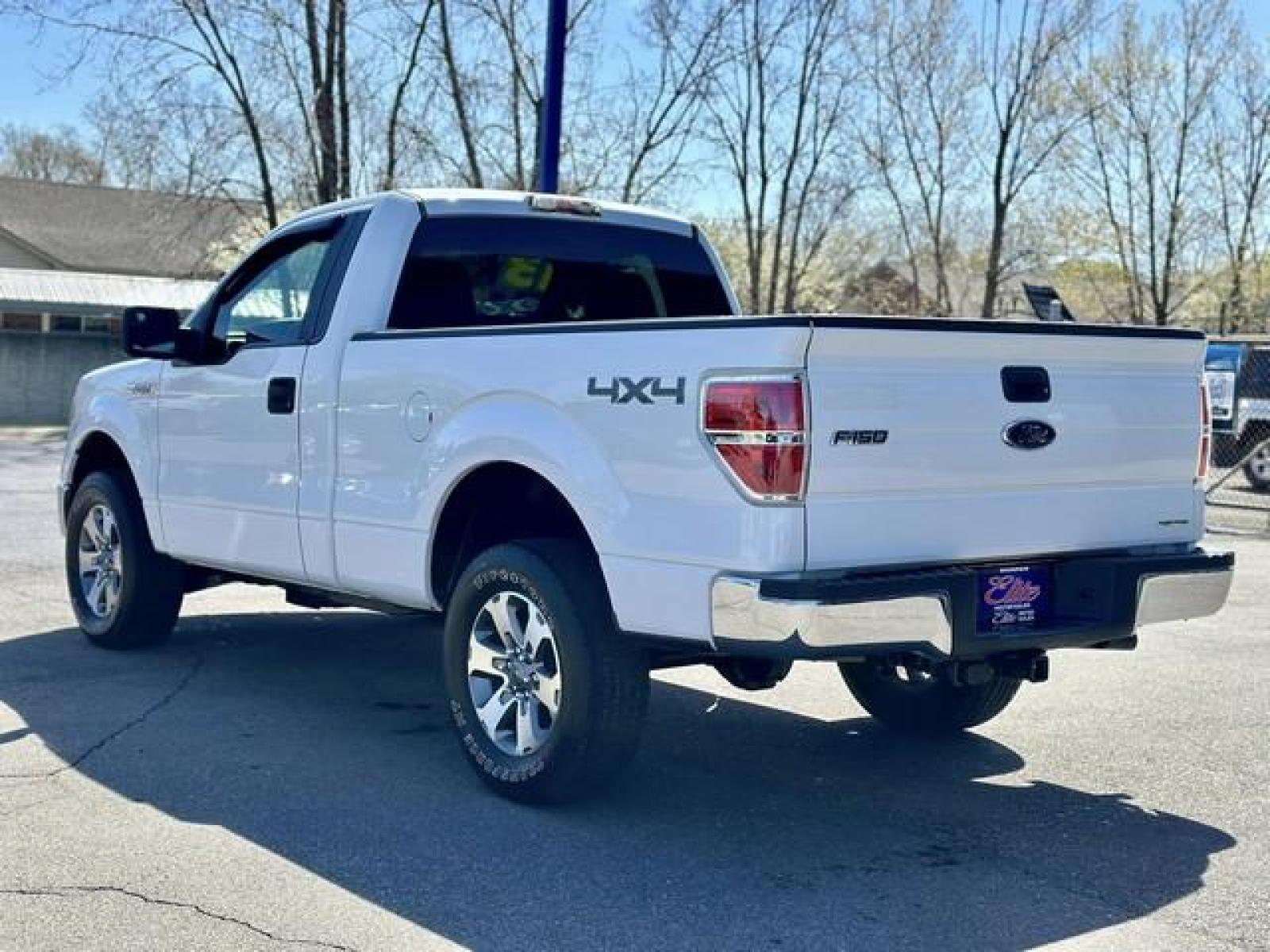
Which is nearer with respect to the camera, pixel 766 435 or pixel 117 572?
pixel 766 435

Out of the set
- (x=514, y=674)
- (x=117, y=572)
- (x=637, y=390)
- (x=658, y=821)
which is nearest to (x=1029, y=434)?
(x=637, y=390)

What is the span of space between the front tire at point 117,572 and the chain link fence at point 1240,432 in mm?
12065

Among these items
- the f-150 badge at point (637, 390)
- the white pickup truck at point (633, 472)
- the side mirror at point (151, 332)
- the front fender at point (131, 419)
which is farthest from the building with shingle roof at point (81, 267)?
the f-150 badge at point (637, 390)

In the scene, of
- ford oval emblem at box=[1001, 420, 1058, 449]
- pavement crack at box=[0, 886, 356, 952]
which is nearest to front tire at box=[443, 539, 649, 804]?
pavement crack at box=[0, 886, 356, 952]

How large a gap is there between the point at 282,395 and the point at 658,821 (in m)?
2.41

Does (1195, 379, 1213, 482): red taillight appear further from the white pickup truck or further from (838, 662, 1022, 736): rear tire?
(838, 662, 1022, 736): rear tire

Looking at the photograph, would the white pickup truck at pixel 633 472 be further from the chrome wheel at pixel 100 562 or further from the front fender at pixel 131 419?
the chrome wheel at pixel 100 562

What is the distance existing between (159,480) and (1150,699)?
15.1 ft

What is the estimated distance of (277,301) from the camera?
686 centimetres

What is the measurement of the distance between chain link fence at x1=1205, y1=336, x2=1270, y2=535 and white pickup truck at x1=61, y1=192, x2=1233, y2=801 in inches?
464

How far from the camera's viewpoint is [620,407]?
191 inches

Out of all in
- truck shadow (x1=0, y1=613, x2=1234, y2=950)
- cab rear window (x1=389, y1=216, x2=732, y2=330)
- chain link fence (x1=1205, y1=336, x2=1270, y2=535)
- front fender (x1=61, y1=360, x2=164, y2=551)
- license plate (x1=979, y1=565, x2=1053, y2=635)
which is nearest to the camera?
truck shadow (x1=0, y1=613, x2=1234, y2=950)

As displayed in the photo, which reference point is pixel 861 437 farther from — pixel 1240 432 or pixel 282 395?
pixel 1240 432

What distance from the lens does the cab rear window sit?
6430 millimetres
